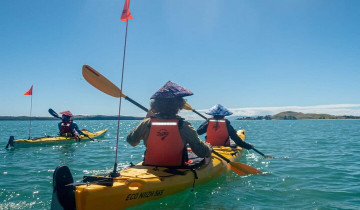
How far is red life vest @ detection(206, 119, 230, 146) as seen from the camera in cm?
976

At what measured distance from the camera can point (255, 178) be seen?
26.3 ft

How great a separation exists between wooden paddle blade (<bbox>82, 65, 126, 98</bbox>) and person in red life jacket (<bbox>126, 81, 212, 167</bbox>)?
194cm

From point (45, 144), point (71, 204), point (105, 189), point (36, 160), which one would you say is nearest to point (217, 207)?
point (105, 189)

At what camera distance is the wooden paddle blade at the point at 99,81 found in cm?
666

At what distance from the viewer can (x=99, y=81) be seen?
6.84 meters

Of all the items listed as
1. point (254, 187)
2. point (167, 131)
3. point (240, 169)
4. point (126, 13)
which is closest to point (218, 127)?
point (240, 169)

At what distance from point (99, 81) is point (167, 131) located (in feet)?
8.67

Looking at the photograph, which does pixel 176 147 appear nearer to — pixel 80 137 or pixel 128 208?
pixel 128 208

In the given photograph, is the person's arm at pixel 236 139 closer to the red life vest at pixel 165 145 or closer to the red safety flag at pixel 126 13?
the red life vest at pixel 165 145

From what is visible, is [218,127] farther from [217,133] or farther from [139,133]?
[139,133]

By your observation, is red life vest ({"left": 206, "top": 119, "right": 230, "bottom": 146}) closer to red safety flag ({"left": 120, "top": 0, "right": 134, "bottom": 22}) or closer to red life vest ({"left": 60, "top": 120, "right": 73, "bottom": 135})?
red safety flag ({"left": 120, "top": 0, "right": 134, "bottom": 22})

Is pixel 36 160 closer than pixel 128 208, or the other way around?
pixel 128 208

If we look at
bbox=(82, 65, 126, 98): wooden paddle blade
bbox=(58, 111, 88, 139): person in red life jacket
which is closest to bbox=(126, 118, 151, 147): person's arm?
bbox=(82, 65, 126, 98): wooden paddle blade

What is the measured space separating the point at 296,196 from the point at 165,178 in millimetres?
3258
